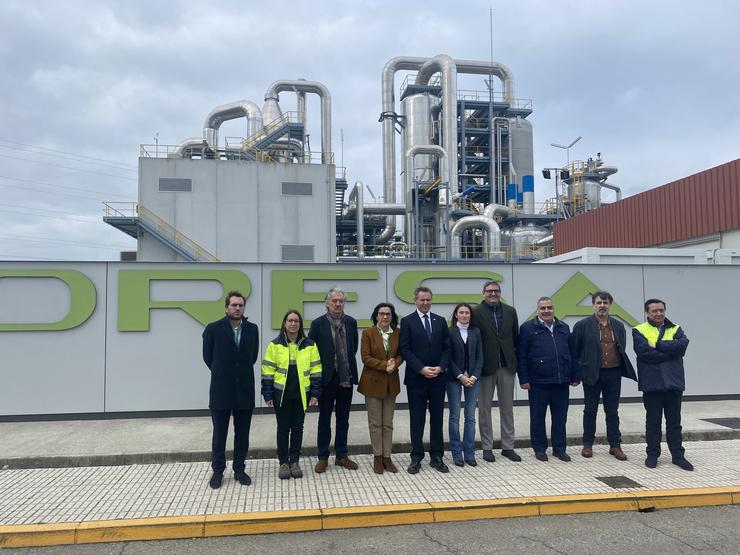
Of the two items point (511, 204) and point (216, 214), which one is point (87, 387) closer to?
point (216, 214)

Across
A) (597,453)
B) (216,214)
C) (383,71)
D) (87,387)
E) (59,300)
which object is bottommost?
(597,453)

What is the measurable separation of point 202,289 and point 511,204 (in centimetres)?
2893

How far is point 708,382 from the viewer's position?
9562 millimetres

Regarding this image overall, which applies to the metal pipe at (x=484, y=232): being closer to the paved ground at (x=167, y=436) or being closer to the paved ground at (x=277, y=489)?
the paved ground at (x=167, y=436)

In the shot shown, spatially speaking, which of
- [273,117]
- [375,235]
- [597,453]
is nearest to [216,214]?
[273,117]

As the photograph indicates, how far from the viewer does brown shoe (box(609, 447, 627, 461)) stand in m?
6.25

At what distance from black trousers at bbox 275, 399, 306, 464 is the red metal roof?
1465 centimetres

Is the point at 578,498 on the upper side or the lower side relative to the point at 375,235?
lower

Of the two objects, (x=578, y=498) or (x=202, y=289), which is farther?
(x=202, y=289)

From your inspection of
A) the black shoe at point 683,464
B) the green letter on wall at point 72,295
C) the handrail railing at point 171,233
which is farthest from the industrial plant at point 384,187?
the black shoe at point 683,464

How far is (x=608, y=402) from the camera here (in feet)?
20.9

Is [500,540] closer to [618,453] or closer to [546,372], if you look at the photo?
[546,372]

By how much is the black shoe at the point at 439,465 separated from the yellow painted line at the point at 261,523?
1.69 metres

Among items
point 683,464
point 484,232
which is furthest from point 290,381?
point 484,232
